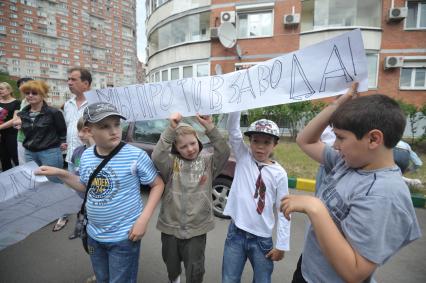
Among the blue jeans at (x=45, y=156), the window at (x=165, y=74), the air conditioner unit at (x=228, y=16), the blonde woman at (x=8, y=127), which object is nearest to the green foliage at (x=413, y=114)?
the air conditioner unit at (x=228, y=16)

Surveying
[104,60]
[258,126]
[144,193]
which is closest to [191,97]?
[258,126]

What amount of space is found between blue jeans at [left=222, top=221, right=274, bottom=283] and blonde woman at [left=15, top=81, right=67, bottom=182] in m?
2.51

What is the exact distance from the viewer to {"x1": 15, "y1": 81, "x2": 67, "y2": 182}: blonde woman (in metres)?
3.02

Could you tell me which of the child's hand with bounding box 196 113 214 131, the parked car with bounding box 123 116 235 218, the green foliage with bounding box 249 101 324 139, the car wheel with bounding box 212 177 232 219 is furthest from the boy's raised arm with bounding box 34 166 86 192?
the green foliage with bounding box 249 101 324 139

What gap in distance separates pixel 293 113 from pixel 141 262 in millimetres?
7994

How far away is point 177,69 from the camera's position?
16.5 m

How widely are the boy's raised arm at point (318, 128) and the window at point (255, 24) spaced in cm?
1371

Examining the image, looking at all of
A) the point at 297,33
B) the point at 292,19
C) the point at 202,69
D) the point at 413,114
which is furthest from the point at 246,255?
the point at 202,69

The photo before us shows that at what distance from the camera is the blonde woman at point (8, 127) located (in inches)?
157

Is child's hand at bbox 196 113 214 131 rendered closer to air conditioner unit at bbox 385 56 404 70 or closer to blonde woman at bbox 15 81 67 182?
blonde woman at bbox 15 81 67 182

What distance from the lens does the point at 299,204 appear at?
944mm

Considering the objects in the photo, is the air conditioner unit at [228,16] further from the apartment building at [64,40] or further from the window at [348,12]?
the apartment building at [64,40]

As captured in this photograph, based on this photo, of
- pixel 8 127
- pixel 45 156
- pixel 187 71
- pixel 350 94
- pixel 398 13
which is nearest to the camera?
pixel 350 94

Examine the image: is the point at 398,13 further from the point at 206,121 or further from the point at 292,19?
the point at 206,121
